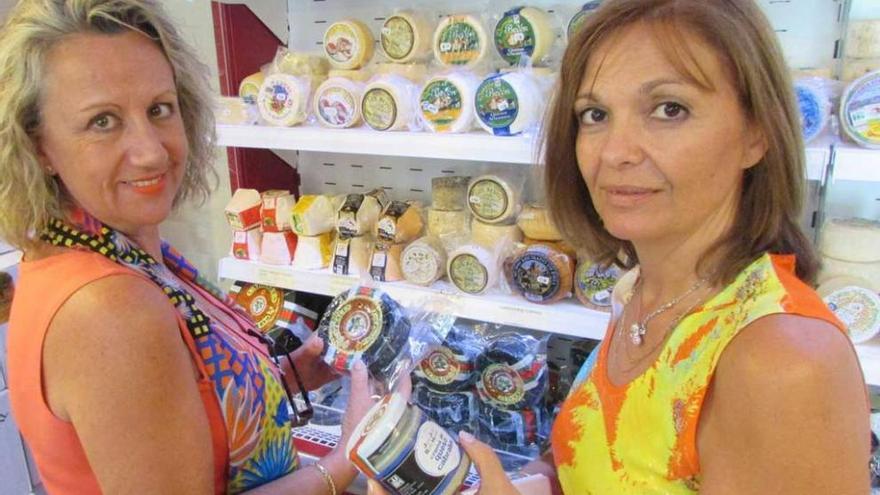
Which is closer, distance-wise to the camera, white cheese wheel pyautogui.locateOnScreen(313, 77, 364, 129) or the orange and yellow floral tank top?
the orange and yellow floral tank top

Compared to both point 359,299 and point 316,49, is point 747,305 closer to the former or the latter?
point 359,299

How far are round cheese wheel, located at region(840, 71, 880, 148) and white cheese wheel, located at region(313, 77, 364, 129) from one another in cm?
119

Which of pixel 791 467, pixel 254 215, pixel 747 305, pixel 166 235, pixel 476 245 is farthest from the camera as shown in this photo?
pixel 166 235

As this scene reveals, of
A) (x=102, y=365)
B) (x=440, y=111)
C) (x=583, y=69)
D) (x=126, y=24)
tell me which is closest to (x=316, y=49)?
(x=440, y=111)

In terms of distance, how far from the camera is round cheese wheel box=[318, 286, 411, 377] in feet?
5.32

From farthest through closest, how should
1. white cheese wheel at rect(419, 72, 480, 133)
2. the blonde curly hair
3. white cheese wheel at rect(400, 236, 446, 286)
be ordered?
1. white cheese wheel at rect(400, 236, 446, 286)
2. white cheese wheel at rect(419, 72, 480, 133)
3. the blonde curly hair

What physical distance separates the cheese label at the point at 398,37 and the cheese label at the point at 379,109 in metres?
0.18

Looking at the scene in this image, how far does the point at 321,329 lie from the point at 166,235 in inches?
59.0

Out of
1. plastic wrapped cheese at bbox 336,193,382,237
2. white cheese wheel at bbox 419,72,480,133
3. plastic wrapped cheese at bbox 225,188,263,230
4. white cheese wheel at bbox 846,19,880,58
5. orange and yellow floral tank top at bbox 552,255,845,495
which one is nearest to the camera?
orange and yellow floral tank top at bbox 552,255,845,495

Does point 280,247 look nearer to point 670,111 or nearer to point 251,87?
point 251,87

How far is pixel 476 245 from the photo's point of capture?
1.83 metres

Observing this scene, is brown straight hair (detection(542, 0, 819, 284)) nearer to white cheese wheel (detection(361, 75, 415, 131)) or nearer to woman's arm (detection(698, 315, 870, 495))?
woman's arm (detection(698, 315, 870, 495))

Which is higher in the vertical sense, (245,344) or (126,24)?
(126,24)

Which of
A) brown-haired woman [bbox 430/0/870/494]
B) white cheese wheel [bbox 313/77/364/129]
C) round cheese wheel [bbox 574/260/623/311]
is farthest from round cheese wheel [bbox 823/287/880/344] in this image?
white cheese wheel [bbox 313/77/364/129]
